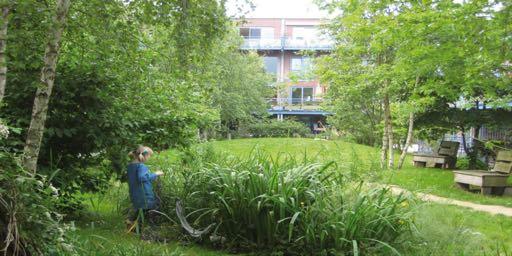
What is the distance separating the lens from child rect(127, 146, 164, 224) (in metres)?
5.92

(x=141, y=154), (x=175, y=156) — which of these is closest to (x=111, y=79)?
(x=141, y=154)

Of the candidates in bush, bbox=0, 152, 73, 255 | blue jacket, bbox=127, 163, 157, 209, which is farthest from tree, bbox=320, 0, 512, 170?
bush, bbox=0, 152, 73, 255

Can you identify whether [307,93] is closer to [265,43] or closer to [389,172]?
[265,43]

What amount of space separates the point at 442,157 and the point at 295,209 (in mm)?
11926

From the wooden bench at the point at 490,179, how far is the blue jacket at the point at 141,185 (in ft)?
25.7

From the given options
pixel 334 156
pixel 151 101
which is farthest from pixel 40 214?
pixel 334 156

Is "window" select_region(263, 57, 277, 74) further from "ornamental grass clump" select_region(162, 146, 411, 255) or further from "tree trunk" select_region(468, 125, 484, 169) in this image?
"ornamental grass clump" select_region(162, 146, 411, 255)

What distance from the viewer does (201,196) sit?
19.4ft

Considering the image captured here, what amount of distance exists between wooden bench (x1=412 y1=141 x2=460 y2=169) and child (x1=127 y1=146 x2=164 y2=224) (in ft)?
39.4

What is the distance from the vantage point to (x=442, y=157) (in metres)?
15.5

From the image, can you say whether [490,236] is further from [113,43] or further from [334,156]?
[113,43]

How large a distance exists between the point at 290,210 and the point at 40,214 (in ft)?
8.92

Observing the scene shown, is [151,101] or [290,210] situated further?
[151,101]

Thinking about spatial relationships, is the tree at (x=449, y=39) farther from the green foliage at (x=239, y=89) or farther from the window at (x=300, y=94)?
the window at (x=300, y=94)
